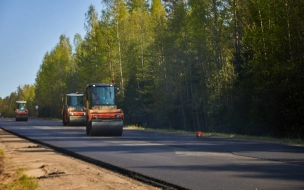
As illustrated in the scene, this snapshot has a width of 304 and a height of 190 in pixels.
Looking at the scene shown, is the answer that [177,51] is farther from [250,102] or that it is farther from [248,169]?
[248,169]

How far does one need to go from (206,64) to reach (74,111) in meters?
13.1

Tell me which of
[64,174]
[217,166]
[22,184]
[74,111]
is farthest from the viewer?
[74,111]

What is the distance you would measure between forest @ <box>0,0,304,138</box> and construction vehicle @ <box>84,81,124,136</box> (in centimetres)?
898

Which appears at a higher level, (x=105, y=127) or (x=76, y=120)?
(x=76, y=120)

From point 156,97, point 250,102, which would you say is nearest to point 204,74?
point 156,97

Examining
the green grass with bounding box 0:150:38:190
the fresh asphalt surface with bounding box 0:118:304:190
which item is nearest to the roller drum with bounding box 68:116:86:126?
the fresh asphalt surface with bounding box 0:118:304:190

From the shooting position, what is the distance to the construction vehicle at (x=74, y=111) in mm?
45875

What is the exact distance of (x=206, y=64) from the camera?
43500 mm

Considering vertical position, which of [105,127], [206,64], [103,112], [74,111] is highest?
[206,64]

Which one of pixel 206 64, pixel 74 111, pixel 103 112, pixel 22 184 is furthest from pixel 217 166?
pixel 74 111

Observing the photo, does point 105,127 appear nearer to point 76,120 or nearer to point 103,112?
point 103,112

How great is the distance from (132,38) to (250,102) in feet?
79.9

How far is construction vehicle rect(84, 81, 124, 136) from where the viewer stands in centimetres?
2702

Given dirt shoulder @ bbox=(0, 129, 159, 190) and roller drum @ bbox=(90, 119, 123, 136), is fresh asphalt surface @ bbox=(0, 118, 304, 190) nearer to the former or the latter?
dirt shoulder @ bbox=(0, 129, 159, 190)
